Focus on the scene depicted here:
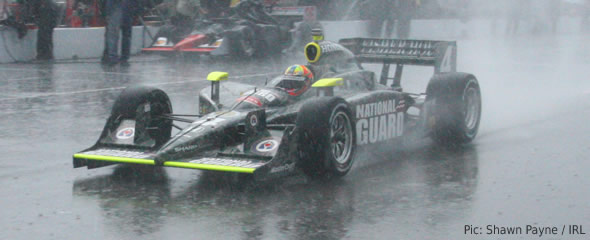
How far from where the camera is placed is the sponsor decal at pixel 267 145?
6520mm

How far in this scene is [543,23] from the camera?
33.0 meters

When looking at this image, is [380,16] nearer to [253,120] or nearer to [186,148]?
[253,120]

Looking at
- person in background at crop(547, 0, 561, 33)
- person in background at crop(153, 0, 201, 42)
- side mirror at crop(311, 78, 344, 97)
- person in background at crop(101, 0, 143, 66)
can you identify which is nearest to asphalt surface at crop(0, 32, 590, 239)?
side mirror at crop(311, 78, 344, 97)

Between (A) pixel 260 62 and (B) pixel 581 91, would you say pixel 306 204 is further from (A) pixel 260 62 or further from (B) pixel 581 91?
(A) pixel 260 62

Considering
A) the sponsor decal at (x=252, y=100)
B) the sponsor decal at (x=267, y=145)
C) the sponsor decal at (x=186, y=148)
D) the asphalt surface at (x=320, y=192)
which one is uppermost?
the sponsor decal at (x=252, y=100)

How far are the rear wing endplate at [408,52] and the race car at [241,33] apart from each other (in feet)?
31.4

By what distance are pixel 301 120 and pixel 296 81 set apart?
1272 millimetres

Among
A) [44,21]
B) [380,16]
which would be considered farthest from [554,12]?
[44,21]

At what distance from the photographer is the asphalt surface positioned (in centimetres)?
534

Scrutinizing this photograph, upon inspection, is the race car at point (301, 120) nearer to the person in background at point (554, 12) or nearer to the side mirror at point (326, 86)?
the side mirror at point (326, 86)

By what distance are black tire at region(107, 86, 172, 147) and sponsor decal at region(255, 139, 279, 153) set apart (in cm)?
95

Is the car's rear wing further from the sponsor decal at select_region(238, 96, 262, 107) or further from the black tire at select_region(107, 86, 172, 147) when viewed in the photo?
the black tire at select_region(107, 86, 172, 147)

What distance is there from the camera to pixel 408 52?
30.7ft

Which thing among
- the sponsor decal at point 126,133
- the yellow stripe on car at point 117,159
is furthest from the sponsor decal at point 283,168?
the sponsor decal at point 126,133
